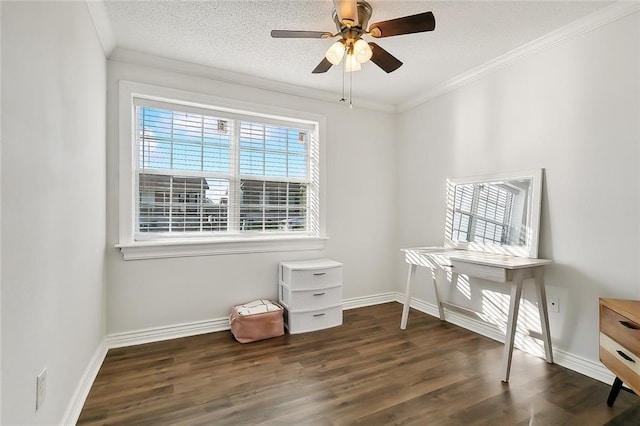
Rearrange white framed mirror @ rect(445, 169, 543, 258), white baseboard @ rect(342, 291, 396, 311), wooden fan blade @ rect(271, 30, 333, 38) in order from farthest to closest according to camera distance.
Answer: white baseboard @ rect(342, 291, 396, 311) → white framed mirror @ rect(445, 169, 543, 258) → wooden fan blade @ rect(271, 30, 333, 38)

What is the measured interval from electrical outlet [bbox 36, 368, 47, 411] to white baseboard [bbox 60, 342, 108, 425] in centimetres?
39

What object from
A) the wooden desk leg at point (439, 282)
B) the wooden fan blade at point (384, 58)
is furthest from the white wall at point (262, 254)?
the wooden fan blade at point (384, 58)

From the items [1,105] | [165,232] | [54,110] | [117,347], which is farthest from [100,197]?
[1,105]

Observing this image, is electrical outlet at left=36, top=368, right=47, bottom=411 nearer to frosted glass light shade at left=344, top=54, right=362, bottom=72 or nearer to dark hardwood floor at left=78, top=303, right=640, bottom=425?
dark hardwood floor at left=78, top=303, right=640, bottom=425

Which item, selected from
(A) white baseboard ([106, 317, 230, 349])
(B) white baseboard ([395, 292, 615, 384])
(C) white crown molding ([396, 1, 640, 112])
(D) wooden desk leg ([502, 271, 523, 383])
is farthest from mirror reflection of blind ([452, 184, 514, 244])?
(A) white baseboard ([106, 317, 230, 349])

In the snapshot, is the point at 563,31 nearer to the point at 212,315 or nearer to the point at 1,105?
the point at 1,105

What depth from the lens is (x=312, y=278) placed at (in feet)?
9.98

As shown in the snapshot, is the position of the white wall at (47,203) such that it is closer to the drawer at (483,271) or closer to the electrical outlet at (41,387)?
the electrical outlet at (41,387)

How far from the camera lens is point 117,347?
2.60 m

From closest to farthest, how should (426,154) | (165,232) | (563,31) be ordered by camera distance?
(563,31) → (165,232) → (426,154)

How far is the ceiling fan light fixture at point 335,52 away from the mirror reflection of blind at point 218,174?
146 cm

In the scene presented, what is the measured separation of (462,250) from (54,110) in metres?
3.23

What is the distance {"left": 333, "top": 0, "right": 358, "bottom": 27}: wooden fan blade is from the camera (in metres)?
1.72

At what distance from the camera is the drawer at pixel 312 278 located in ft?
9.80
